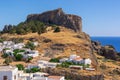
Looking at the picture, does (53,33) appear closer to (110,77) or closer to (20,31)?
(20,31)

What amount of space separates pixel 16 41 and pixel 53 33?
10.6 meters

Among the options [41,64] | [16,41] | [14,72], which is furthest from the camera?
[16,41]

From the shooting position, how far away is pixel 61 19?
3816 inches

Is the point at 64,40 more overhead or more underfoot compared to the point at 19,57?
more overhead

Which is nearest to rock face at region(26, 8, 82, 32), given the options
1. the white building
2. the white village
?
the white village

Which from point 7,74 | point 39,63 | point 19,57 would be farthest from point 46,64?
point 7,74

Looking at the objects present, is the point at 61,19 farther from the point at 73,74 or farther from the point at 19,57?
the point at 73,74

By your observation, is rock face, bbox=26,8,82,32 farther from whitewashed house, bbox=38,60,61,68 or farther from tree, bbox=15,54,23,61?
whitewashed house, bbox=38,60,61,68

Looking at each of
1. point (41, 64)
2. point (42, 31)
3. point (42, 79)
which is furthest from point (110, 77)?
point (42, 31)

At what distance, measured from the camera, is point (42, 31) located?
85688 mm

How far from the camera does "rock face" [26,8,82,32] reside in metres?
95.6

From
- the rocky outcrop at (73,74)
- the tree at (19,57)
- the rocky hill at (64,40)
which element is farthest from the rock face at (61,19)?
the rocky outcrop at (73,74)

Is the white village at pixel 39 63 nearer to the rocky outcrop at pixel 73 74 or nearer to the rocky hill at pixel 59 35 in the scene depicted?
the rocky outcrop at pixel 73 74

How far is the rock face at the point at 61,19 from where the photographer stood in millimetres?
95625
